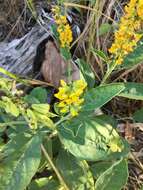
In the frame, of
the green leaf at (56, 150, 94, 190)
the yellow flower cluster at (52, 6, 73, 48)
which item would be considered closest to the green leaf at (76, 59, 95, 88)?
the yellow flower cluster at (52, 6, 73, 48)

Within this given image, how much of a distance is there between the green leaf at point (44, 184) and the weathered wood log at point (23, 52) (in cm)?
41

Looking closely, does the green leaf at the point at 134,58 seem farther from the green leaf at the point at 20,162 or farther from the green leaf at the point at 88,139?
the green leaf at the point at 20,162

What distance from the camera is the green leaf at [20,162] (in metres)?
1.02

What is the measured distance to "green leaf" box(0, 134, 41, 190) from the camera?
1018mm

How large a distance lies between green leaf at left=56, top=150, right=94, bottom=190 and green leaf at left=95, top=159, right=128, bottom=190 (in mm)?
47

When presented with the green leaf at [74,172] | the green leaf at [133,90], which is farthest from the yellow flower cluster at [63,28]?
the green leaf at [74,172]

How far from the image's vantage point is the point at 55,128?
3.42 ft

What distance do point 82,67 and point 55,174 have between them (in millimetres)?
297

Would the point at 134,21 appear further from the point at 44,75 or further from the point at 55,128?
the point at 44,75

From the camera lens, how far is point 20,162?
104cm

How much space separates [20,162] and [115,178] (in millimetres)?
237

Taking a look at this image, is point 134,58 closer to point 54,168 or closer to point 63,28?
point 63,28

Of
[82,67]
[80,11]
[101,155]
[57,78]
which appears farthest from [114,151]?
[80,11]

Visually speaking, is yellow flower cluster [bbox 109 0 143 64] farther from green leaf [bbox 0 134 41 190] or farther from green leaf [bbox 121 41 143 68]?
green leaf [bbox 0 134 41 190]
